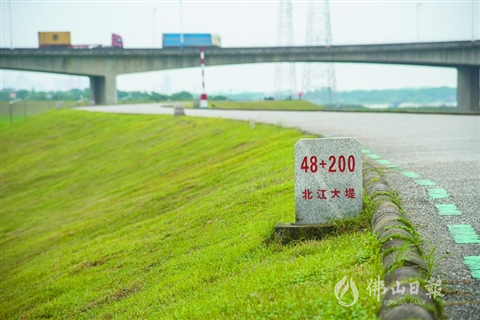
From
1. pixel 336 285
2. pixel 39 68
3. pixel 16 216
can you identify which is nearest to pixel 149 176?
pixel 16 216

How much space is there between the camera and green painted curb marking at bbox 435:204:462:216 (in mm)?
7230

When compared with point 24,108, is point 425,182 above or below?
above

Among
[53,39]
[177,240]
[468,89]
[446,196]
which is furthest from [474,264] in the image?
[53,39]

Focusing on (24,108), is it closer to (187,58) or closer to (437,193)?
(187,58)

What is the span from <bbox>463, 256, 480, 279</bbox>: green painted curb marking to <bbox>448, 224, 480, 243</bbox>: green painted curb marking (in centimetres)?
51

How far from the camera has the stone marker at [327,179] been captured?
7.25 meters

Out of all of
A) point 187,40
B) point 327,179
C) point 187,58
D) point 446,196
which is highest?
point 187,40

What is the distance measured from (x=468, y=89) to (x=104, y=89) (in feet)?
119

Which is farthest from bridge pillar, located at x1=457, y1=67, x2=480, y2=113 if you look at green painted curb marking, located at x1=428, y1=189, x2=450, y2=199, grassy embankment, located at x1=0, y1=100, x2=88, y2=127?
green painted curb marking, located at x1=428, y1=189, x2=450, y2=199

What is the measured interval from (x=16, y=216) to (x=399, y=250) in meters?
20.1

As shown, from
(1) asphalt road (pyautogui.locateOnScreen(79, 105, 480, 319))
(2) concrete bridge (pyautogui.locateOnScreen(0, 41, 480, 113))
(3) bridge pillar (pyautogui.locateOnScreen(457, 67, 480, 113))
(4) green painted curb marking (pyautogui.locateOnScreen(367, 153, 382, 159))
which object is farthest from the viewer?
(2) concrete bridge (pyautogui.locateOnScreen(0, 41, 480, 113))

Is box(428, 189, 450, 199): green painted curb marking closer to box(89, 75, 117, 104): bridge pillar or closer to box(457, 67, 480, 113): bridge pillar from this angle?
box(457, 67, 480, 113): bridge pillar

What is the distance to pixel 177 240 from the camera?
36.5 feet

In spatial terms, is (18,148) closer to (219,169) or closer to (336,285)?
(219,169)
